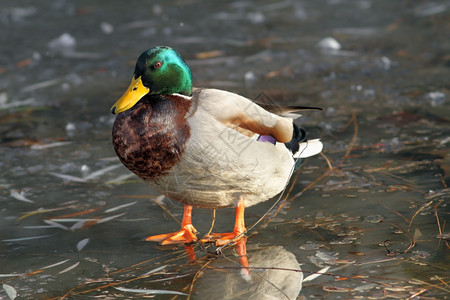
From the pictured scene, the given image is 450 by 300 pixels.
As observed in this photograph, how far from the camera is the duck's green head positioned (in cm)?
332

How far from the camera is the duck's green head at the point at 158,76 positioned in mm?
3320

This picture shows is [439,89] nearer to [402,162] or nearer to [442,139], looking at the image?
[442,139]

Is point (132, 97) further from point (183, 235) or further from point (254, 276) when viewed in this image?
point (254, 276)

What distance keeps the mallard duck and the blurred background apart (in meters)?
0.23

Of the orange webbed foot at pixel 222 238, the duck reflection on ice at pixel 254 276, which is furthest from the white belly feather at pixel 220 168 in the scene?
the duck reflection on ice at pixel 254 276

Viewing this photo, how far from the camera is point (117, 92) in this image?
6.41 meters

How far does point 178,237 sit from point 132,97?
0.71 meters

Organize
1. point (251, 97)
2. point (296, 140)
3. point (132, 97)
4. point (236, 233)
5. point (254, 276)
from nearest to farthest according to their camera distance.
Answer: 1. point (254, 276)
2. point (132, 97)
3. point (236, 233)
4. point (296, 140)
5. point (251, 97)

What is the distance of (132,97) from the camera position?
3.29 m

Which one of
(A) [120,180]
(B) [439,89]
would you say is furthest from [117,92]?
(B) [439,89]

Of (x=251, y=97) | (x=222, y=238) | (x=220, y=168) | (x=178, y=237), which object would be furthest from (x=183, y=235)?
(x=251, y=97)

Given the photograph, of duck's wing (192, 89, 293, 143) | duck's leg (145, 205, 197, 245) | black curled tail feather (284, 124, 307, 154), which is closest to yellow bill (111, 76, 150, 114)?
duck's wing (192, 89, 293, 143)

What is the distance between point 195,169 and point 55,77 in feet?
13.4

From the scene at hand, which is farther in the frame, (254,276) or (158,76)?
(158,76)
